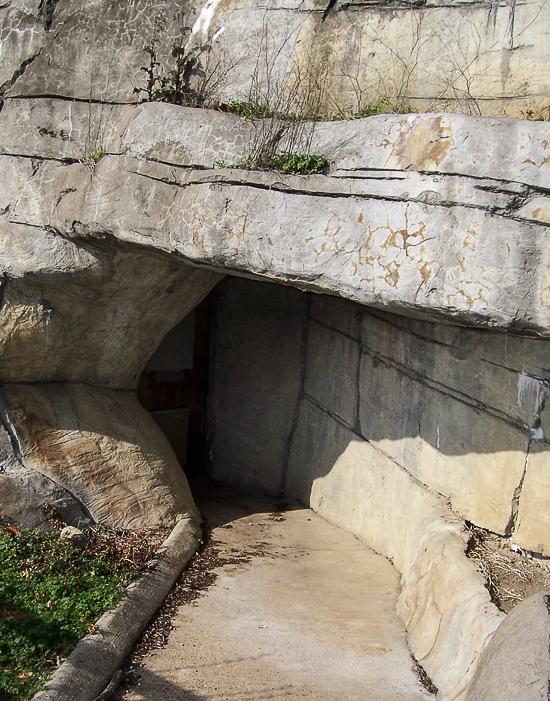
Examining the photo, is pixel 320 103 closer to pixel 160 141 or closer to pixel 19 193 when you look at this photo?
pixel 160 141

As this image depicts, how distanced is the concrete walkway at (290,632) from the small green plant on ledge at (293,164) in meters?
2.96

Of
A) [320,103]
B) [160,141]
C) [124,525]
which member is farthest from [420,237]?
[124,525]

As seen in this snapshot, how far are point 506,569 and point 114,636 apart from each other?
7.76ft

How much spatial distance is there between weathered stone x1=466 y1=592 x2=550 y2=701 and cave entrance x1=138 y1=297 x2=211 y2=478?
17.7ft

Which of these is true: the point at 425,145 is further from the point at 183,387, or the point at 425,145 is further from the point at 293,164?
the point at 183,387

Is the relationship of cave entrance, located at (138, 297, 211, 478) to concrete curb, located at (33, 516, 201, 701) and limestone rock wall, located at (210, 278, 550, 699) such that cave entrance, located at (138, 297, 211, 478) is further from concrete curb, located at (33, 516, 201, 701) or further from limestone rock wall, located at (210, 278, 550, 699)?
concrete curb, located at (33, 516, 201, 701)

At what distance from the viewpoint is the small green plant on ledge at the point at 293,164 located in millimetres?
4172

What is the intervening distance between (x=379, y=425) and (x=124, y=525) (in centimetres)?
232

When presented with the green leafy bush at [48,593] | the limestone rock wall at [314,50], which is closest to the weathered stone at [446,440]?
the limestone rock wall at [314,50]

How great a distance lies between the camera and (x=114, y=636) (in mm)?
3965

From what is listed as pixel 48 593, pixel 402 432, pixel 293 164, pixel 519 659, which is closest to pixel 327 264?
pixel 293 164

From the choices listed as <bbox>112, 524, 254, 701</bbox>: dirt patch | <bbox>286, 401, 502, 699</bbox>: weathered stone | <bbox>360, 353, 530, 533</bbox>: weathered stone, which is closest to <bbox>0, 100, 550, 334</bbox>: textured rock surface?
<bbox>360, 353, 530, 533</bbox>: weathered stone

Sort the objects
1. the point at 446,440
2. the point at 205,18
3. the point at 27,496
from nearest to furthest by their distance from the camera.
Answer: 1. the point at 446,440
2. the point at 205,18
3. the point at 27,496

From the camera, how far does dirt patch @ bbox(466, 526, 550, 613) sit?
3.72 meters
